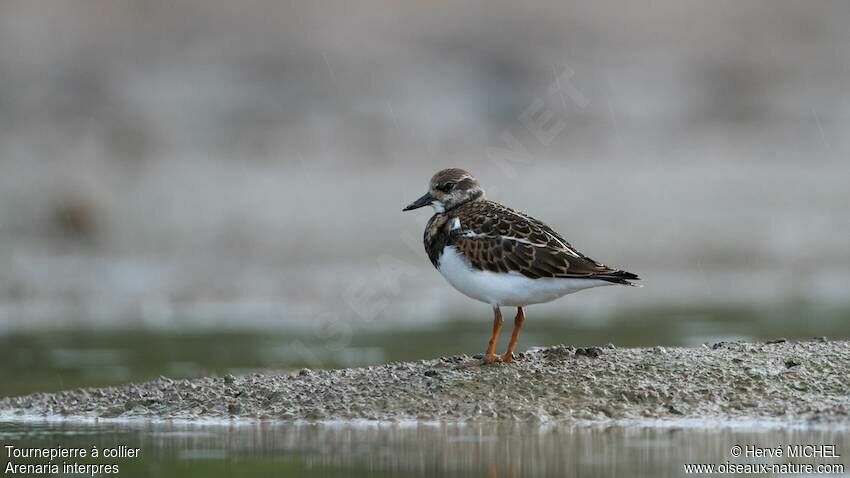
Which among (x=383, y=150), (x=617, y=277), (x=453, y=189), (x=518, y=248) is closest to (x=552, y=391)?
(x=617, y=277)

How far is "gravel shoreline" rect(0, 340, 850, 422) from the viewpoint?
10.0 m

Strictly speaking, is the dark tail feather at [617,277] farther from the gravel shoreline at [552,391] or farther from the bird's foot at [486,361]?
the bird's foot at [486,361]

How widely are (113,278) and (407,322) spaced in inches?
215

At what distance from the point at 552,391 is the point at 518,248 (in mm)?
1096

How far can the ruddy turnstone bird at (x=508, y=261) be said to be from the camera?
1027cm

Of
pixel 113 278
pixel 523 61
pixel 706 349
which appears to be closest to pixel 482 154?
pixel 523 61

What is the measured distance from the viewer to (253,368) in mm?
14750

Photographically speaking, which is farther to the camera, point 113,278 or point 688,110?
point 688,110

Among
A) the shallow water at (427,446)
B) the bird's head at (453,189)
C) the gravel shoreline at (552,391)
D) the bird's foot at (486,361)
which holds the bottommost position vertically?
the shallow water at (427,446)

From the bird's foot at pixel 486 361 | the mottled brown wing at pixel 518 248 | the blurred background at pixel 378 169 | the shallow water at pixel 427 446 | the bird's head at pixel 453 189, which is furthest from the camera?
the blurred background at pixel 378 169

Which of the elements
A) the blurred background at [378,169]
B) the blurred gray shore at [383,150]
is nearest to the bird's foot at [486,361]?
the blurred background at [378,169]

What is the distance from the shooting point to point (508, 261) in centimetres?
1040

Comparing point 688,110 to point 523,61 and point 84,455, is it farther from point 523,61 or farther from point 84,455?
point 84,455

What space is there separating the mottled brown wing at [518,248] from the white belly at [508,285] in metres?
0.05
